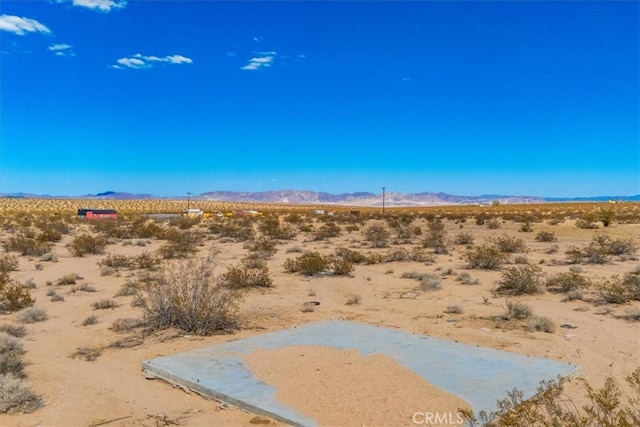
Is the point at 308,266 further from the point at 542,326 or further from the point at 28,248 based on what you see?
the point at 28,248

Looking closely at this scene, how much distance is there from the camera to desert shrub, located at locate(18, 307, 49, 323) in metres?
10.0

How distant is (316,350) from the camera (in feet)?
24.1

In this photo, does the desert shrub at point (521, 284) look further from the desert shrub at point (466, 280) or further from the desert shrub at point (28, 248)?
the desert shrub at point (28, 248)

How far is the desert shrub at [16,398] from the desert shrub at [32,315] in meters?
4.47

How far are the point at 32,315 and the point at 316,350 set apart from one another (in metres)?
6.16

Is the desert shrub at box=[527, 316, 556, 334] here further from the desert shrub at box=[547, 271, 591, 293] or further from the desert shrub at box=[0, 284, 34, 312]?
the desert shrub at box=[0, 284, 34, 312]

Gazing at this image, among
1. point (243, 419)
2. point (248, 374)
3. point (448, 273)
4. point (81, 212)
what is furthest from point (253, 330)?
point (81, 212)

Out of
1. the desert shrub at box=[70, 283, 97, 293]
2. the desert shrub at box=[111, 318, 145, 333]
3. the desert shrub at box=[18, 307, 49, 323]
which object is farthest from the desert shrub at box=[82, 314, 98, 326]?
the desert shrub at box=[70, 283, 97, 293]

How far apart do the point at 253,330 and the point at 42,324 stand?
13.5ft

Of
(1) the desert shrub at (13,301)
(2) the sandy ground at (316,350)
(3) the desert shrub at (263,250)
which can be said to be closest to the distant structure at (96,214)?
(3) the desert shrub at (263,250)

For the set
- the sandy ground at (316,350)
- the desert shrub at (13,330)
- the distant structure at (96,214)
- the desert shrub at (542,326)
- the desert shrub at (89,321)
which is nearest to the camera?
the sandy ground at (316,350)

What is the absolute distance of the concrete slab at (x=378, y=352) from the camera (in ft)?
18.4

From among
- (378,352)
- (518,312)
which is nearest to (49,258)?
(378,352)

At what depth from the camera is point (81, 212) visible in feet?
192
